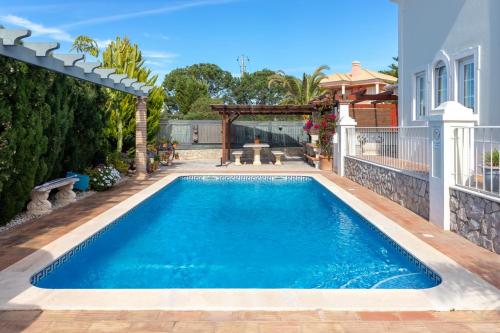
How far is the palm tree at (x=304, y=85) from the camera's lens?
3350 centimetres

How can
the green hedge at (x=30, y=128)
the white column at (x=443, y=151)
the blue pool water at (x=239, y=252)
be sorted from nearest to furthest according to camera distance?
the blue pool water at (x=239, y=252), the white column at (x=443, y=151), the green hedge at (x=30, y=128)

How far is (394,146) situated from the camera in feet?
38.1

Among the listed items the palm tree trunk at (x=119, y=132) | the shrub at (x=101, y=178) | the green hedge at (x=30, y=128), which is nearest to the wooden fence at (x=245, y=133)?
the palm tree trunk at (x=119, y=132)

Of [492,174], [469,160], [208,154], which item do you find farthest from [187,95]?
[492,174]

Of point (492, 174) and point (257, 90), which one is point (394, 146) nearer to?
point (492, 174)

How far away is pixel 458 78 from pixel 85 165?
10535 millimetres

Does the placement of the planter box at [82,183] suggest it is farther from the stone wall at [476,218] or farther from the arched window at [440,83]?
the arched window at [440,83]

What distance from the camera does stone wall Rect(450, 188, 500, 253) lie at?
6098mm

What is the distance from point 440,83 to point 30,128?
1042 centimetres

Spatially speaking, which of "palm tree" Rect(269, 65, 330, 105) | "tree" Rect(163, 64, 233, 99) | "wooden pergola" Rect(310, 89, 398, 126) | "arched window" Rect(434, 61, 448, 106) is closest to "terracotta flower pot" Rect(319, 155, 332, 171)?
"wooden pergola" Rect(310, 89, 398, 126)

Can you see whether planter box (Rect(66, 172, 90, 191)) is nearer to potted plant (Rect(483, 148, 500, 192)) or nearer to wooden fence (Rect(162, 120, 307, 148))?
potted plant (Rect(483, 148, 500, 192))

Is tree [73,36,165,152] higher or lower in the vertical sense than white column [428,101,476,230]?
higher

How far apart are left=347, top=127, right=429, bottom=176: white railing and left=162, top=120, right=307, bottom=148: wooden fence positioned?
38.9 ft

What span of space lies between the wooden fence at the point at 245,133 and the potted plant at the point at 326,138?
8.90 meters
